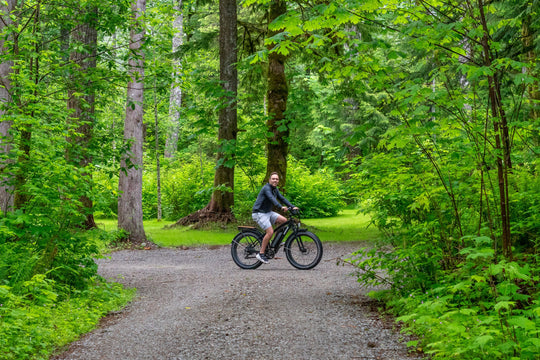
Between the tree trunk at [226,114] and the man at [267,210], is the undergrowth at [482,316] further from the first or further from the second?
the tree trunk at [226,114]

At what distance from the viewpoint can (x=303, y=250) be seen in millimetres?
9812

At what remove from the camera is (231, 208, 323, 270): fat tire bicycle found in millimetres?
9680

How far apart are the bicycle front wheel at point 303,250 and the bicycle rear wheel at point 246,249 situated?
72 centimetres

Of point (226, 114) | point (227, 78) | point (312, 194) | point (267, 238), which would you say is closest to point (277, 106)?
point (226, 114)

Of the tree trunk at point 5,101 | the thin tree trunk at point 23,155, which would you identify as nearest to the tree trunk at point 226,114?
the thin tree trunk at point 23,155

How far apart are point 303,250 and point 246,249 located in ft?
4.01

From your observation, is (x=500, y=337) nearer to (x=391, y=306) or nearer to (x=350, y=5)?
(x=391, y=306)

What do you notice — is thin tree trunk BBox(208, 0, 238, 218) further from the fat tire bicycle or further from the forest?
the fat tire bicycle

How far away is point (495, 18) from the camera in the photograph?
12.9m

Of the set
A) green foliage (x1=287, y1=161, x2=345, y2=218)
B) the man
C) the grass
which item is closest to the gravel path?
the man

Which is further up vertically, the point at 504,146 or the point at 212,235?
the point at 504,146

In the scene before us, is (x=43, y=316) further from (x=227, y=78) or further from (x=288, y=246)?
(x=227, y=78)

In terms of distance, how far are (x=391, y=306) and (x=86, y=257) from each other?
4623mm

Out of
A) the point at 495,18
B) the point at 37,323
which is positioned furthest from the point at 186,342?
the point at 495,18
